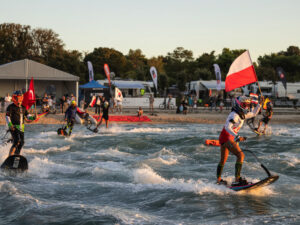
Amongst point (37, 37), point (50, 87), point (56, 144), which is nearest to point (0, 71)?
point (50, 87)

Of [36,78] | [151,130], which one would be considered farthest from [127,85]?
[151,130]

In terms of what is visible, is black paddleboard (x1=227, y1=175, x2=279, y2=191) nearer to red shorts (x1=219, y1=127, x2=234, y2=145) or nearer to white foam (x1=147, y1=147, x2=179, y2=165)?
red shorts (x1=219, y1=127, x2=234, y2=145)

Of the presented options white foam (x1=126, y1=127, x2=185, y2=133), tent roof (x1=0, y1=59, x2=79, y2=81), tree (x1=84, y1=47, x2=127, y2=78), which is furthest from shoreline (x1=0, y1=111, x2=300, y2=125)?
tree (x1=84, y1=47, x2=127, y2=78)

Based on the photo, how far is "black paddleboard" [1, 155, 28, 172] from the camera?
36.4 feet

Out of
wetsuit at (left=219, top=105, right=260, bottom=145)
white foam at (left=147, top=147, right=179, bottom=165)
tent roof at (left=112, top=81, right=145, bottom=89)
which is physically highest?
tent roof at (left=112, top=81, right=145, bottom=89)

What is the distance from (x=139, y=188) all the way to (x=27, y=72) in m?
27.2

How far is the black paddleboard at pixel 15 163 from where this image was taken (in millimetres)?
11094

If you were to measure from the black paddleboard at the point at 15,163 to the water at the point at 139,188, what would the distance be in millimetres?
194

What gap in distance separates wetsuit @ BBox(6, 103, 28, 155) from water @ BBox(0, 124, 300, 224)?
0.88 m

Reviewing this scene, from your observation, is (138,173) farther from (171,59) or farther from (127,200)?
(171,59)

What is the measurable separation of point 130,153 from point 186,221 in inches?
371

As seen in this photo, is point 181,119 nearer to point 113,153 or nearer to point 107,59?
point 113,153

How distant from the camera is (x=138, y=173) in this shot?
474 inches

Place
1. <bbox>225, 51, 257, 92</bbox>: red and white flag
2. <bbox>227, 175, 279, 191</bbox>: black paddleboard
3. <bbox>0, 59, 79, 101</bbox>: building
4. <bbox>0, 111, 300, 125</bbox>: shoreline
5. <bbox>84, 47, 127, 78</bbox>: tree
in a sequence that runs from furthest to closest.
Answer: <bbox>84, 47, 127, 78</bbox>: tree → <bbox>0, 59, 79, 101</bbox>: building → <bbox>0, 111, 300, 125</bbox>: shoreline → <bbox>225, 51, 257, 92</bbox>: red and white flag → <bbox>227, 175, 279, 191</bbox>: black paddleboard
